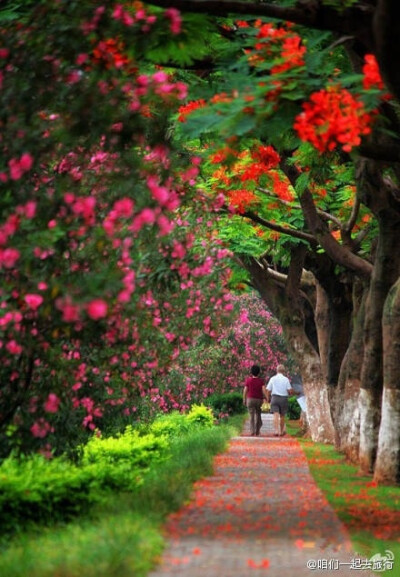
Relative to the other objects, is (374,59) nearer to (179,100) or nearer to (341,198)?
(179,100)

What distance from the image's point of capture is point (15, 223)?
10.0 metres

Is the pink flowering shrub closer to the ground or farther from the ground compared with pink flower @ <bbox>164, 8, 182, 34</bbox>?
closer to the ground

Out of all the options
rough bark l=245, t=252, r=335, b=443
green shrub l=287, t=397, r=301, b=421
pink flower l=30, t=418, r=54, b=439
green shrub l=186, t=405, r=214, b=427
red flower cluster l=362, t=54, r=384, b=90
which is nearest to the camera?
red flower cluster l=362, t=54, r=384, b=90

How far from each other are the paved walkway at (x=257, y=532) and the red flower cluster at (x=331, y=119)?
3537 millimetres

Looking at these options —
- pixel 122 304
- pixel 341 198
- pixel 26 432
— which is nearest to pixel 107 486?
pixel 26 432

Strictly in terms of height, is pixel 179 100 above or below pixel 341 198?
above

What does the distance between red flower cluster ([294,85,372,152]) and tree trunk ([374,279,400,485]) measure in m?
6.80

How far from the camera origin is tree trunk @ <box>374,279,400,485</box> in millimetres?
17422

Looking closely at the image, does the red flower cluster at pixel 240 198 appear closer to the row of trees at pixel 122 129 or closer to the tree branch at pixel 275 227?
the tree branch at pixel 275 227

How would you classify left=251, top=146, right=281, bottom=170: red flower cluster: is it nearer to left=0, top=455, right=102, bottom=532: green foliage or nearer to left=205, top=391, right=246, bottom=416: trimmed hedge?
left=0, top=455, right=102, bottom=532: green foliage

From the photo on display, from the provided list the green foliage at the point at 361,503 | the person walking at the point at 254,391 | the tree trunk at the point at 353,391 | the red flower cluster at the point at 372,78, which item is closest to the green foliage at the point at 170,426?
the person walking at the point at 254,391

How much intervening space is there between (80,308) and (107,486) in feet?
21.6

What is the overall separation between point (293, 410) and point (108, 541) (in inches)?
1826

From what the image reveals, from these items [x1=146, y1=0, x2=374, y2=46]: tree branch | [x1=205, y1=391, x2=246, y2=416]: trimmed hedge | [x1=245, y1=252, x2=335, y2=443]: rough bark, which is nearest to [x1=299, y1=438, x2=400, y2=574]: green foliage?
[x1=146, y1=0, x2=374, y2=46]: tree branch
